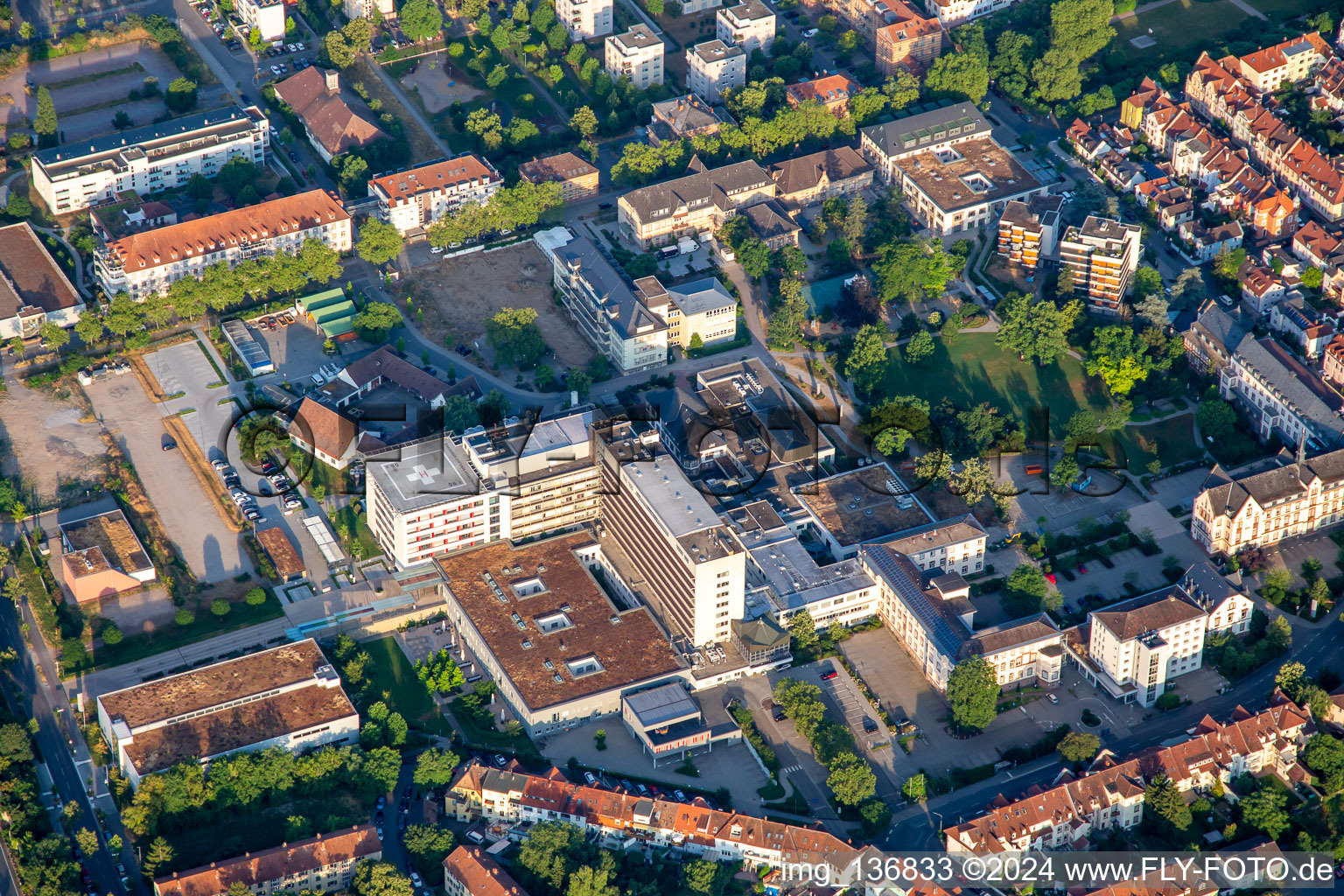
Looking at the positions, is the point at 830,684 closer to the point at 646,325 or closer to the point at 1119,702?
the point at 1119,702

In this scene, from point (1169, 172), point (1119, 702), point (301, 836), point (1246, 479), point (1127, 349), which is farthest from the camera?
point (1169, 172)

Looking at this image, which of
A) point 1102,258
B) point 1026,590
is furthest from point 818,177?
point 1026,590

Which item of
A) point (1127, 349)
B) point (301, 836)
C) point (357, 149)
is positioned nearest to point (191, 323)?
point (357, 149)

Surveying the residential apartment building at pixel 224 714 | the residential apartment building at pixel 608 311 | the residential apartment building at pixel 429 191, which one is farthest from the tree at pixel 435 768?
the residential apartment building at pixel 429 191

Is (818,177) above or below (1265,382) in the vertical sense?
above

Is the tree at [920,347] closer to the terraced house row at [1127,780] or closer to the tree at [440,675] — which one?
the terraced house row at [1127,780]

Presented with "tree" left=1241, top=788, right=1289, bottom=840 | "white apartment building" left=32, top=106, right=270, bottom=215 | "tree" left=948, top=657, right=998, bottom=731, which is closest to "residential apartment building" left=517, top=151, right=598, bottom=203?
"white apartment building" left=32, top=106, right=270, bottom=215

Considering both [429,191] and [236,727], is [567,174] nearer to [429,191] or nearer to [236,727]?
[429,191]

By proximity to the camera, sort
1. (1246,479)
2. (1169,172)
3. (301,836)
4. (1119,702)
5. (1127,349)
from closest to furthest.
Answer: (301,836)
(1119,702)
(1246,479)
(1127,349)
(1169,172)
